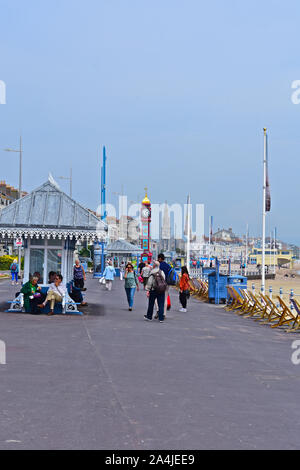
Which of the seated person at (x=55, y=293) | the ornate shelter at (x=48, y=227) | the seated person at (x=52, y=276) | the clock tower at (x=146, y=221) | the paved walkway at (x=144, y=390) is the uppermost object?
the clock tower at (x=146, y=221)

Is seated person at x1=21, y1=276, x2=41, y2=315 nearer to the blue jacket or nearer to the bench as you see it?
the bench

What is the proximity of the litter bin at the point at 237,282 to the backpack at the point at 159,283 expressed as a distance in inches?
350

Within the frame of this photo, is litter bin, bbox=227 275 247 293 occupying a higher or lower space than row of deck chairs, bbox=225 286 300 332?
higher

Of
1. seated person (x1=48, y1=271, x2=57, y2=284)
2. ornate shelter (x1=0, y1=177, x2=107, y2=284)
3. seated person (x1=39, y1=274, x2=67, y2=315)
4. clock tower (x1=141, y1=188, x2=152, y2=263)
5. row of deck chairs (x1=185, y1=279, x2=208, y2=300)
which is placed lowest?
row of deck chairs (x1=185, y1=279, x2=208, y2=300)

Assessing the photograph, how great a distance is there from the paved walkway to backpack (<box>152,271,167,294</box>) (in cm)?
231

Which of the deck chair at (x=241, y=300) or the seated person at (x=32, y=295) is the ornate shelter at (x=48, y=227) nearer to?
the seated person at (x=32, y=295)

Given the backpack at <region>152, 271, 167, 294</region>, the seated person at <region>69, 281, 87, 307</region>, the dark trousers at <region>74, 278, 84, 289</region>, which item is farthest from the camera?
the dark trousers at <region>74, 278, 84, 289</region>

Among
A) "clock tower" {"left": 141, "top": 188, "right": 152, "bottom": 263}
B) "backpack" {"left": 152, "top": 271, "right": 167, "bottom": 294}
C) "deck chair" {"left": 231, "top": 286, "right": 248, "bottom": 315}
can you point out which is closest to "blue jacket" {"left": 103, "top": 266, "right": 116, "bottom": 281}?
"deck chair" {"left": 231, "top": 286, "right": 248, "bottom": 315}

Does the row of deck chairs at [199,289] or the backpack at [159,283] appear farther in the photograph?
the row of deck chairs at [199,289]

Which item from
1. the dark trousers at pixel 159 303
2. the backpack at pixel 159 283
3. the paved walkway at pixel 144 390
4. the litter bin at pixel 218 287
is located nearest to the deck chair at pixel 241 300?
the litter bin at pixel 218 287

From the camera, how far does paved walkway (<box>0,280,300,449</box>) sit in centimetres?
606

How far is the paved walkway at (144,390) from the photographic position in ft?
19.9

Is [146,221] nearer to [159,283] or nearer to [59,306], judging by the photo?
[59,306]

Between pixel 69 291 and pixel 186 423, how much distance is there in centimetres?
1435
